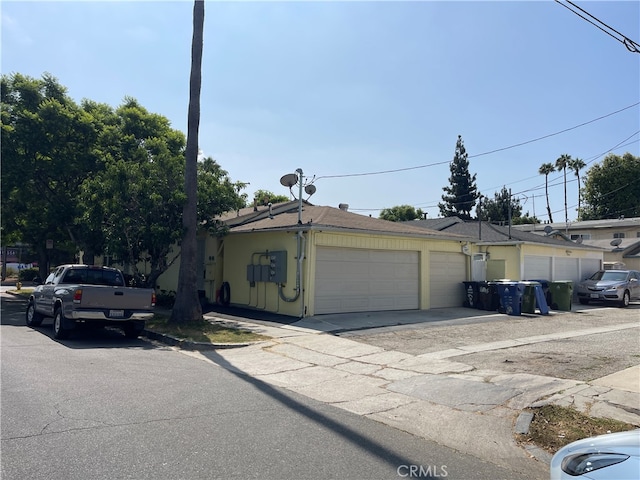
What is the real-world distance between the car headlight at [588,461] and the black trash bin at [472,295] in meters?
16.5

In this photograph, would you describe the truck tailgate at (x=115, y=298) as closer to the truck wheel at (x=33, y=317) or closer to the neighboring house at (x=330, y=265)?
the truck wheel at (x=33, y=317)

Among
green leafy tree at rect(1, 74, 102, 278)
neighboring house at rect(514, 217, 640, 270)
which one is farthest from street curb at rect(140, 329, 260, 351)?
neighboring house at rect(514, 217, 640, 270)

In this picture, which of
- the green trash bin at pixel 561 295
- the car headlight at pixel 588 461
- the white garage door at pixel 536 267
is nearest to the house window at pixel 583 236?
the white garage door at pixel 536 267

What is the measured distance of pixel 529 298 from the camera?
18031 millimetres

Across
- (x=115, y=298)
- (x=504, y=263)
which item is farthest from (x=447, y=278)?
(x=115, y=298)

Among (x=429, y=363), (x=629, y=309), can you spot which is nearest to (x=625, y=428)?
(x=429, y=363)

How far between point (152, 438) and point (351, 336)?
26.1 feet

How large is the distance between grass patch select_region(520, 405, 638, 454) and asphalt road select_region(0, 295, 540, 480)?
1.08 meters

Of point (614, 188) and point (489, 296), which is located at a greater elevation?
point (614, 188)

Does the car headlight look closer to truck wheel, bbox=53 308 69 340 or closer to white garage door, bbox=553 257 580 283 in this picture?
truck wheel, bbox=53 308 69 340

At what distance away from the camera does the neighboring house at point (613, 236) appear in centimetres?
3350

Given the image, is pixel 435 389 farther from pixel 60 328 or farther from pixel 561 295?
pixel 561 295

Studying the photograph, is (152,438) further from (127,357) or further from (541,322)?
(541,322)

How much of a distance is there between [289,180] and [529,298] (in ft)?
32.6
